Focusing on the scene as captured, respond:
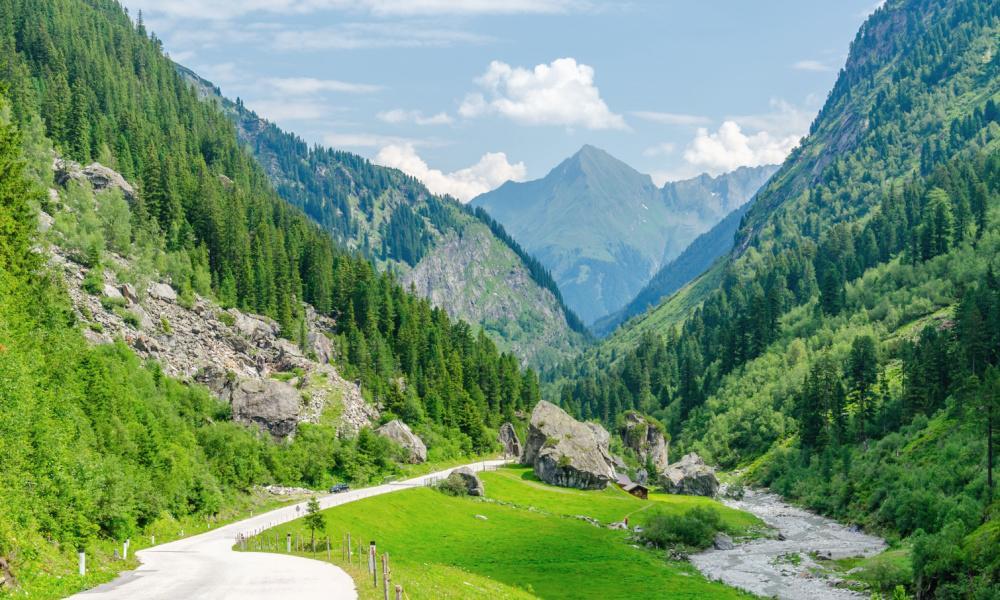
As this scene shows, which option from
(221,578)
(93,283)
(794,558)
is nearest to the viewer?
(221,578)

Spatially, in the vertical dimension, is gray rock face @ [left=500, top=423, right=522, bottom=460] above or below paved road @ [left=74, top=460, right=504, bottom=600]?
below

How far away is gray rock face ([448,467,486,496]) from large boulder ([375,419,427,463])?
22842 mm

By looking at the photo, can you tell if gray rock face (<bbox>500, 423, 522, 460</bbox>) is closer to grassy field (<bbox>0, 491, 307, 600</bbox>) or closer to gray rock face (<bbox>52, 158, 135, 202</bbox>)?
gray rock face (<bbox>52, 158, 135, 202</bbox>)

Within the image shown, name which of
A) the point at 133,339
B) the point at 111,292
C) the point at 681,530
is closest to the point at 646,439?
the point at 681,530

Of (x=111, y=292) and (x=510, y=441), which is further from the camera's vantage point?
(x=510, y=441)

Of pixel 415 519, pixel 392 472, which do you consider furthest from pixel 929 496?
pixel 392 472

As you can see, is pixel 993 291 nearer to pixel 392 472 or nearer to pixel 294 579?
pixel 392 472

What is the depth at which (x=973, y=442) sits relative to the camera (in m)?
96.9

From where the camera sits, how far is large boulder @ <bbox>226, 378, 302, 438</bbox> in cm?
11562

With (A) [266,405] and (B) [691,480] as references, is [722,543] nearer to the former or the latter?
(B) [691,480]

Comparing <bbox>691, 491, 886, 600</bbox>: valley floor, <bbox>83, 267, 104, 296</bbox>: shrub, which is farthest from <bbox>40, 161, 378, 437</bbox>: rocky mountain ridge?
<bbox>691, 491, 886, 600</bbox>: valley floor

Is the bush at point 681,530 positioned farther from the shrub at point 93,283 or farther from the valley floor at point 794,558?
the shrub at point 93,283

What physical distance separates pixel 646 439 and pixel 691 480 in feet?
133

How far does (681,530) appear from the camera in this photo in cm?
10038
